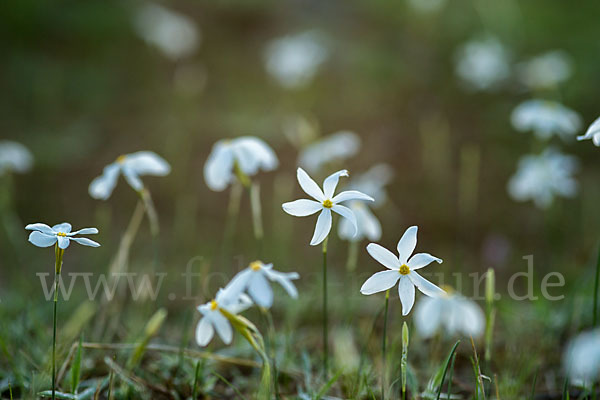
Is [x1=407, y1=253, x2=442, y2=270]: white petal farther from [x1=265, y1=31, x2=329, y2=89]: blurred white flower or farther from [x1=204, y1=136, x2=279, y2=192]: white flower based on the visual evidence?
[x1=265, y1=31, x2=329, y2=89]: blurred white flower

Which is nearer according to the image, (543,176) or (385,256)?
(385,256)

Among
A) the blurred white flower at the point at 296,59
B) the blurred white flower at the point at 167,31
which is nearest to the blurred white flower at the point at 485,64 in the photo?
the blurred white flower at the point at 296,59

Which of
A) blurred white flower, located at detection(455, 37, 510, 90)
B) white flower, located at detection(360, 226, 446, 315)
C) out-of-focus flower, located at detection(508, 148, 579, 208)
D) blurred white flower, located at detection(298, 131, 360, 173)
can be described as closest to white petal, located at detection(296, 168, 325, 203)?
white flower, located at detection(360, 226, 446, 315)

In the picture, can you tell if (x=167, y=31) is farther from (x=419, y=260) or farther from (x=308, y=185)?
(x=419, y=260)

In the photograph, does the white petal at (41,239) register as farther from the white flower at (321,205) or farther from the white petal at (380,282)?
the white petal at (380,282)

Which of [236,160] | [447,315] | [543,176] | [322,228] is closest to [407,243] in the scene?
[322,228]

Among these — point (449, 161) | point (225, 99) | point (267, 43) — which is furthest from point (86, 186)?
point (449, 161)
